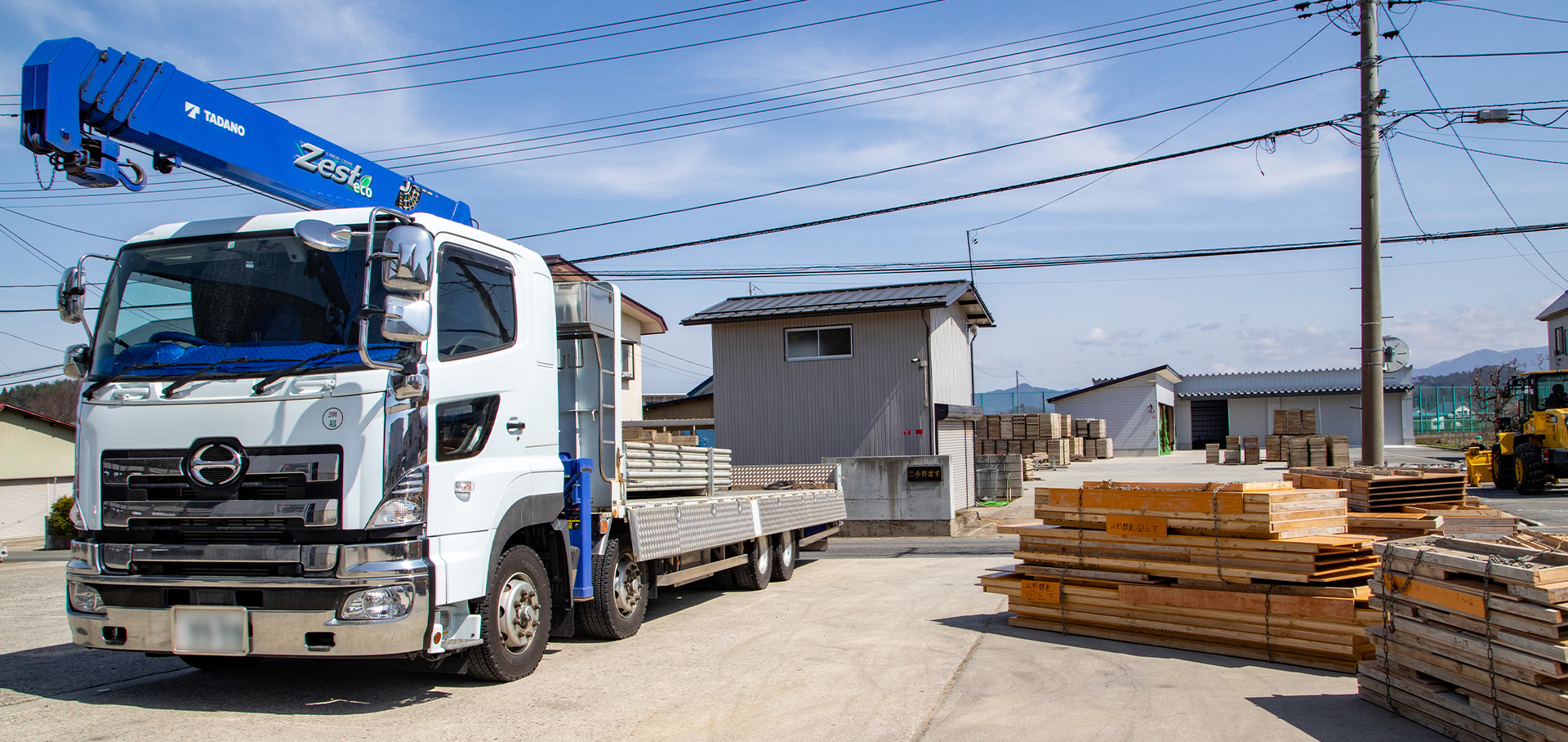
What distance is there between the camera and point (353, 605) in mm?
5148

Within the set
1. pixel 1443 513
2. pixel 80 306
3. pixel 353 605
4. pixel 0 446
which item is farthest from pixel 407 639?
pixel 0 446

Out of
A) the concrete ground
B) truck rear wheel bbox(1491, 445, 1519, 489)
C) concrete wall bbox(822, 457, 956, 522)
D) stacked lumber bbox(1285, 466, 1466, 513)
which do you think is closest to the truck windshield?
the concrete ground

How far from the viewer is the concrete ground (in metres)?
5.38

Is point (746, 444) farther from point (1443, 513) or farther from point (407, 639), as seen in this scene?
point (407, 639)

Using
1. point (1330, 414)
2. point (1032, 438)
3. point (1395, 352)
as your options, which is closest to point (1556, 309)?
point (1330, 414)

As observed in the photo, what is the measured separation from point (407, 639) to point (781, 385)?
54.0ft

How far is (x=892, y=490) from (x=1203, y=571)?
10.3m

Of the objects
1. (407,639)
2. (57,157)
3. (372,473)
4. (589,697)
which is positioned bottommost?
(589,697)

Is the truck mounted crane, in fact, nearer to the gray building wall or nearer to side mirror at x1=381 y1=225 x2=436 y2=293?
side mirror at x1=381 y1=225 x2=436 y2=293

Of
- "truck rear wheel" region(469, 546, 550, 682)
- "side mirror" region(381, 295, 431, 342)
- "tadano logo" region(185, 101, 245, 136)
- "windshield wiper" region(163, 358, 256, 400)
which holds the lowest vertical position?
"truck rear wheel" region(469, 546, 550, 682)

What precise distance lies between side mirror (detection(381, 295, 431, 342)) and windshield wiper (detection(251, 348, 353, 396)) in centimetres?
33

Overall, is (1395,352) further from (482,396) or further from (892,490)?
(482,396)

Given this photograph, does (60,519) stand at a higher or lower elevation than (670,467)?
lower

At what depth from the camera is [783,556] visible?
460 inches
